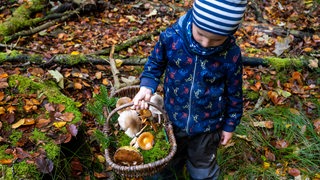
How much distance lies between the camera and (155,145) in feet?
7.80

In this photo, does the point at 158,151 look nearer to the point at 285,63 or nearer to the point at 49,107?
the point at 49,107

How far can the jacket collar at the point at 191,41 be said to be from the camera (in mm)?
1980

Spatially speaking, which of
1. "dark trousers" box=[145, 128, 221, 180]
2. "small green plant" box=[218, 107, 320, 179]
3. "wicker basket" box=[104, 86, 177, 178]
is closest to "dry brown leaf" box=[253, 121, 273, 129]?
"small green plant" box=[218, 107, 320, 179]

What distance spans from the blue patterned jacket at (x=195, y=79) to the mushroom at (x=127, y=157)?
1.41ft

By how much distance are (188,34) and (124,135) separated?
3.22ft

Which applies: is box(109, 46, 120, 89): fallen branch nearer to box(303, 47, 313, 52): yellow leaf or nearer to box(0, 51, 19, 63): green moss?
box(0, 51, 19, 63): green moss

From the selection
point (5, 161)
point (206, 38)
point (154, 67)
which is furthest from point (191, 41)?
point (5, 161)

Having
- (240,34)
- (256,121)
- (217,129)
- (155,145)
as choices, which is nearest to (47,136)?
(155,145)

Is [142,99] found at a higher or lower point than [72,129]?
higher

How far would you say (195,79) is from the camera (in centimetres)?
215

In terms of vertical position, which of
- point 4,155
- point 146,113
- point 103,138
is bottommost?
point 4,155

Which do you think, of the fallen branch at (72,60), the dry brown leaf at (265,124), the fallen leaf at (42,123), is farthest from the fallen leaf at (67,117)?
the dry brown leaf at (265,124)

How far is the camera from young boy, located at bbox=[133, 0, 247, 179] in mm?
1811

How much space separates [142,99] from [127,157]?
408 mm
